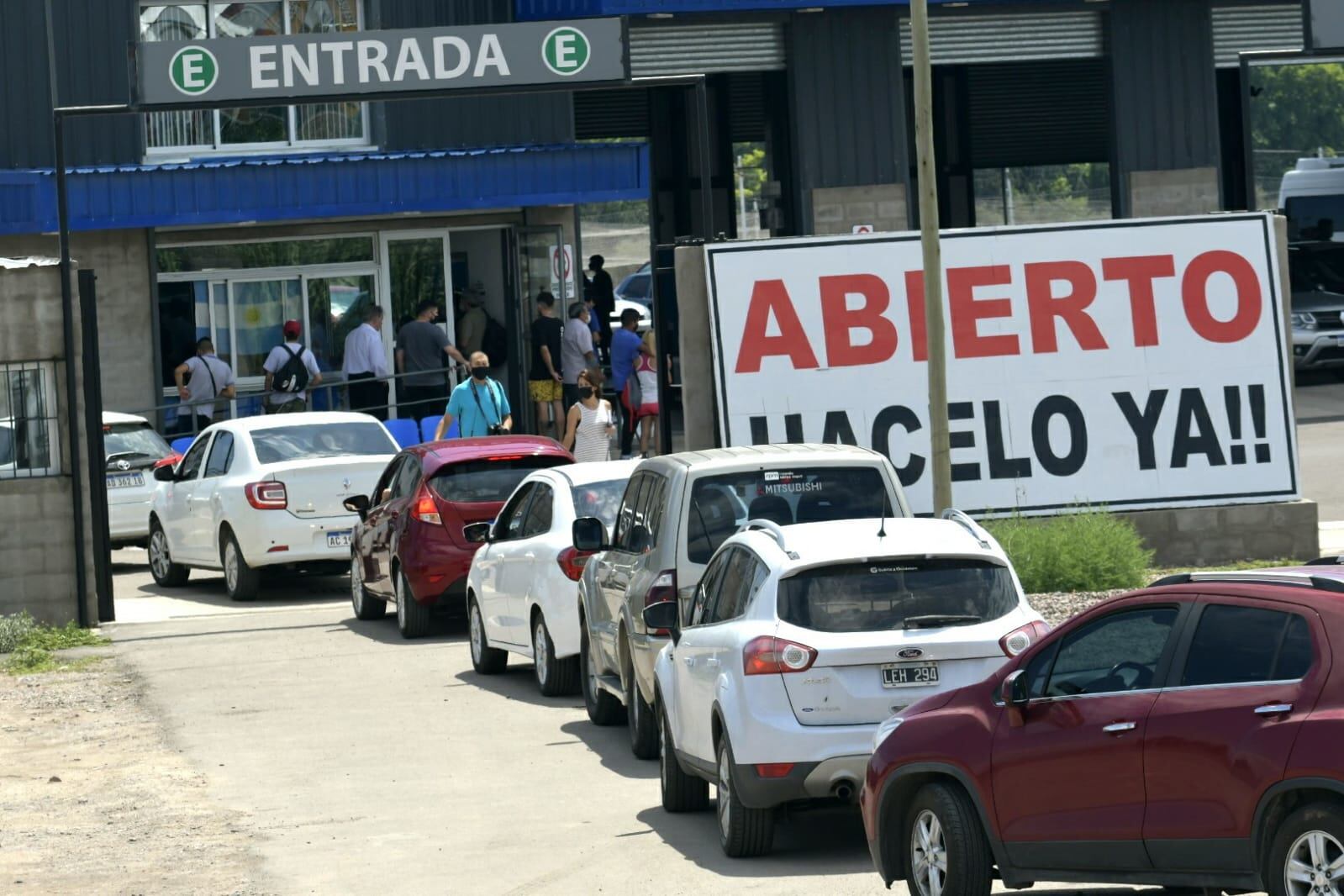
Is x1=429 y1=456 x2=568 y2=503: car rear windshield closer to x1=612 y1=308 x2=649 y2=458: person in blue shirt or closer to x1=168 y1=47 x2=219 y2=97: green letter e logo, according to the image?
x1=168 y1=47 x2=219 y2=97: green letter e logo

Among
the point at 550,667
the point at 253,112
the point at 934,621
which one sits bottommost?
the point at 550,667

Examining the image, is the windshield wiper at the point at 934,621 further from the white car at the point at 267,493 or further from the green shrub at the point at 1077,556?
the white car at the point at 267,493

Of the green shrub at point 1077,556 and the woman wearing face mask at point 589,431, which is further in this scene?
the woman wearing face mask at point 589,431

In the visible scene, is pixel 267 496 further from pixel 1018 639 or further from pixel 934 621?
pixel 1018 639

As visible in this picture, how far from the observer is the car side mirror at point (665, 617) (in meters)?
11.1

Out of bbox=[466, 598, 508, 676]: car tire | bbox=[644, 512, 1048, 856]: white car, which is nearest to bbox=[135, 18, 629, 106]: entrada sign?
bbox=[466, 598, 508, 676]: car tire

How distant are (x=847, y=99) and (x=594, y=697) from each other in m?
19.0

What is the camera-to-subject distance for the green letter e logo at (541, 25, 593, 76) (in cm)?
2072

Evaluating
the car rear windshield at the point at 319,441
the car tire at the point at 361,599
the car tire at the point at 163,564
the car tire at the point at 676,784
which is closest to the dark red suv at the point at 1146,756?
the car tire at the point at 676,784

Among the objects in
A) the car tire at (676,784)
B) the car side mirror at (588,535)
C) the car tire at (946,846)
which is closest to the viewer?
the car tire at (946,846)

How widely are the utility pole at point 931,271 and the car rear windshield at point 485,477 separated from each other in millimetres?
3018

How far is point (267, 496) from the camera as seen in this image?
20.2 meters

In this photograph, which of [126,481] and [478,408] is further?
[126,481]

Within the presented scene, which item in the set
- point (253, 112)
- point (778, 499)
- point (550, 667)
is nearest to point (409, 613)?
point (550, 667)
